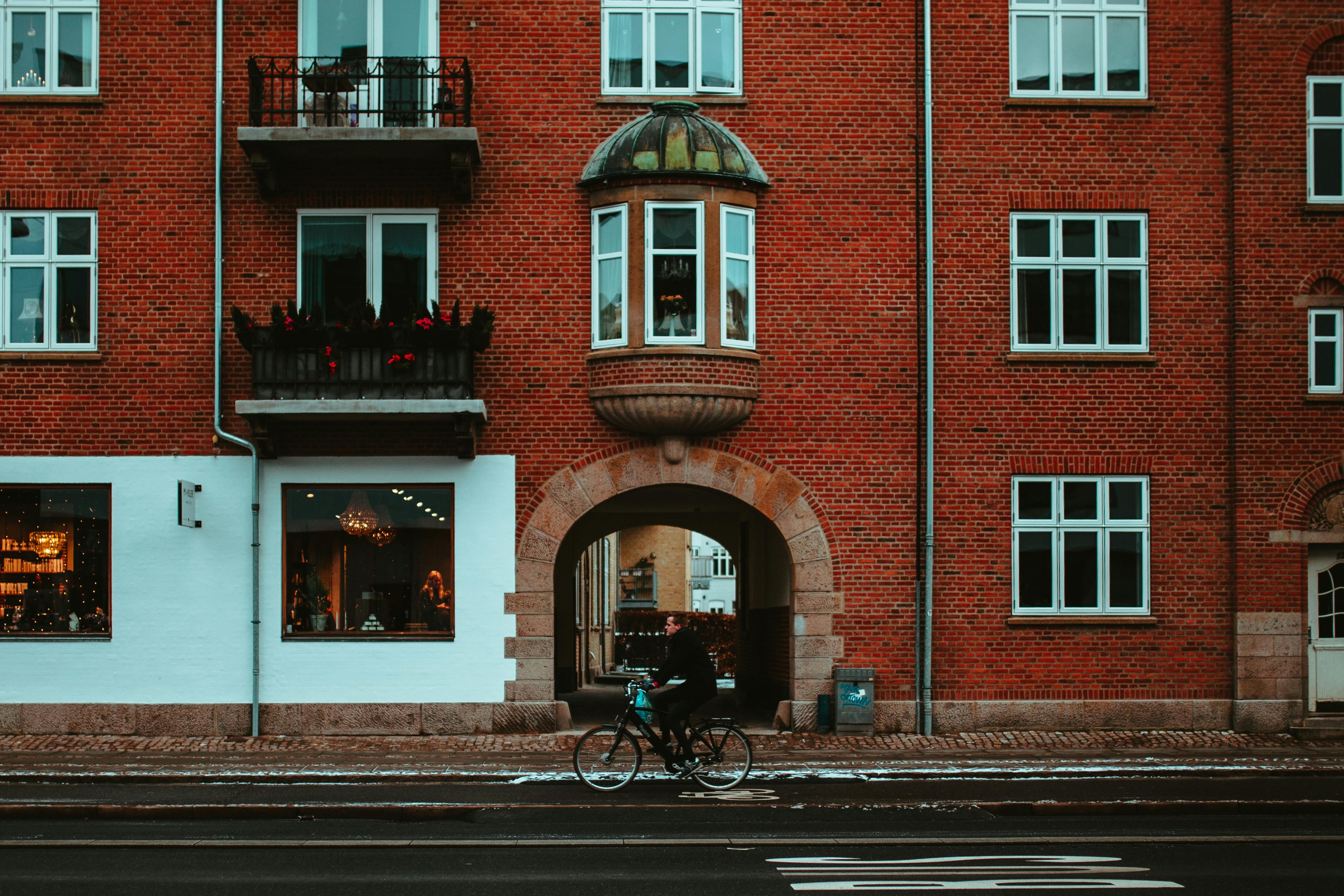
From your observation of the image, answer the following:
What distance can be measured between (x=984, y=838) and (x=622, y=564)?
172 ft

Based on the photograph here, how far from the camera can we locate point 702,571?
225 ft

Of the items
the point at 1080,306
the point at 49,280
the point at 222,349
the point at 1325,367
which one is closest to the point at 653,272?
the point at 222,349

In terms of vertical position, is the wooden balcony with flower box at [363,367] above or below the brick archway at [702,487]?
above

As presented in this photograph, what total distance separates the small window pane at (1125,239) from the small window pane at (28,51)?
45.9 feet

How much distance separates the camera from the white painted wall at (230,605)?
1808 cm

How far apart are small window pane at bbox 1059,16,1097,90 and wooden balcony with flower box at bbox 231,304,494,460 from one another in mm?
8274

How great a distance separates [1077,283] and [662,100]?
5953mm

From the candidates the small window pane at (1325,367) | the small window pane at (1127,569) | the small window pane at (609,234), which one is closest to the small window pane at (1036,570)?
the small window pane at (1127,569)

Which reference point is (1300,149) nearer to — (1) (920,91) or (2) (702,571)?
(1) (920,91)

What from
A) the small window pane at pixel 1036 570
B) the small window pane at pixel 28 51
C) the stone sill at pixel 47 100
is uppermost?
the small window pane at pixel 28 51

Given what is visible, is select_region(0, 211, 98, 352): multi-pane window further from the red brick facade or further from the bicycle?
the bicycle

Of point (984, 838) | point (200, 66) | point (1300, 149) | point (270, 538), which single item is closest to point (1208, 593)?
point (1300, 149)

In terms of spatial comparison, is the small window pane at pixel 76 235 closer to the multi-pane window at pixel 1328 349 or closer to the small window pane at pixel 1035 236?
the small window pane at pixel 1035 236

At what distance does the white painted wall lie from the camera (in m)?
18.1
